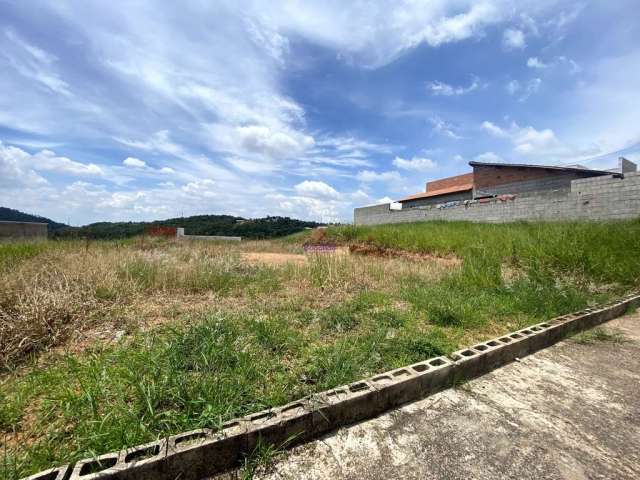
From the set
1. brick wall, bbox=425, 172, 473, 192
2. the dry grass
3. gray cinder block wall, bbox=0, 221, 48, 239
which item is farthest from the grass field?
brick wall, bbox=425, 172, 473, 192

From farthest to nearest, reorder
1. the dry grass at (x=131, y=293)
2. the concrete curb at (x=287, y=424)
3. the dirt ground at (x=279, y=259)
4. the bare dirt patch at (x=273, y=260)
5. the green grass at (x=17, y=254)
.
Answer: the bare dirt patch at (x=273, y=260) → the dirt ground at (x=279, y=259) → the green grass at (x=17, y=254) → the dry grass at (x=131, y=293) → the concrete curb at (x=287, y=424)

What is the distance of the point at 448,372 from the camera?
1766 millimetres

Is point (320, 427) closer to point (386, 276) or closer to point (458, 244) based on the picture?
point (386, 276)

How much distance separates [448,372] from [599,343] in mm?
1812

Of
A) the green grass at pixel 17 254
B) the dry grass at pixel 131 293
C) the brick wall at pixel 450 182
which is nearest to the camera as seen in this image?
the dry grass at pixel 131 293

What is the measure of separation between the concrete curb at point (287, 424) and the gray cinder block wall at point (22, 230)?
587 inches

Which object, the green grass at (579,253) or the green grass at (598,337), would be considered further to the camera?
the green grass at (579,253)

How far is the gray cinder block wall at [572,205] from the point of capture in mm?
8914

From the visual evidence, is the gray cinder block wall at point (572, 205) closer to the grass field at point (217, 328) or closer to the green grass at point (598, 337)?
the grass field at point (217, 328)

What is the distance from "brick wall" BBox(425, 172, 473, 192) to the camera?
26256 mm

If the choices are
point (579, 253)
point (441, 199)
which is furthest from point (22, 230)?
point (441, 199)

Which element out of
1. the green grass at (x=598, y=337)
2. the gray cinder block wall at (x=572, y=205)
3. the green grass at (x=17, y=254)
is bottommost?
the green grass at (x=598, y=337)

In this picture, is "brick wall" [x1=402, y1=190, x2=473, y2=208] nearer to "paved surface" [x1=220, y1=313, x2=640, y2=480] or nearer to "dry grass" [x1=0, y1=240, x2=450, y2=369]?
"dry grass" [x1=0, y1=240, x2=450, y2=369]

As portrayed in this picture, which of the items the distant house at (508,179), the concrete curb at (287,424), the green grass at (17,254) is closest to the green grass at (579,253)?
the concrete curb at (287,424)
